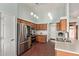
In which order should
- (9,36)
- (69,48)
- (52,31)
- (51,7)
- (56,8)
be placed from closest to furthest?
(69,48), (9,36), (51,7), (56,8), (52,31)

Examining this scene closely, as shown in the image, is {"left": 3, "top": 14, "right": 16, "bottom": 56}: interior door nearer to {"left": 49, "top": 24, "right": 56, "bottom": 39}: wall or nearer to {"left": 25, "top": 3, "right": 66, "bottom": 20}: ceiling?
{"left": 25, "top": 3, "right": 66, "bottom": 20}: ceiling

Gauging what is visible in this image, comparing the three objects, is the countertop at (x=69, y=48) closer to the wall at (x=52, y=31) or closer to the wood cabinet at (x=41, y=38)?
the wood cabinet at (x=41, y=38)

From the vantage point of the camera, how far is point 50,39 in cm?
1202

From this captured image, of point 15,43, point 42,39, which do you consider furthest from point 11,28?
point 42,39

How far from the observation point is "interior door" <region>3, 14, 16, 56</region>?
14.0 feet

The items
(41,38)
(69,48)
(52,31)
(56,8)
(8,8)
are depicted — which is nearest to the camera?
(69,48)

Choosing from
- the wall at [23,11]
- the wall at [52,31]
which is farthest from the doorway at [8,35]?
the wall at [52,31]

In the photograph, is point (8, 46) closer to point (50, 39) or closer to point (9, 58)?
point (9, 58)

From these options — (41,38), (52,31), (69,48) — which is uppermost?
(52,31)

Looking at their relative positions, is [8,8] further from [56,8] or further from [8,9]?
[56,8]

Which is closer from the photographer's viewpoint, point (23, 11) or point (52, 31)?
point (23, 11)

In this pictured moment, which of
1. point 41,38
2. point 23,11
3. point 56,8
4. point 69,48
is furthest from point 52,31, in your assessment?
point 69,48

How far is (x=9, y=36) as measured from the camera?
15.2 ft

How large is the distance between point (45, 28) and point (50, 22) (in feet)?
2.91
